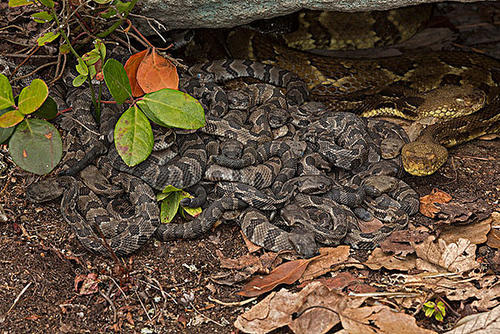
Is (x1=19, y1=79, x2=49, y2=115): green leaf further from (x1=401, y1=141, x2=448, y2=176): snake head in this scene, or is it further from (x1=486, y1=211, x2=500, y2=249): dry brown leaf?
(x1=486, y1=211, x2=500, y2=249): dry brown leaf

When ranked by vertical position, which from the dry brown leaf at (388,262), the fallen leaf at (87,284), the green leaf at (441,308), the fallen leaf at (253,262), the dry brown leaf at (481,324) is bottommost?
the fallen leaf at (253,262)

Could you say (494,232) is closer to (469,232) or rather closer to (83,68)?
(469,232)

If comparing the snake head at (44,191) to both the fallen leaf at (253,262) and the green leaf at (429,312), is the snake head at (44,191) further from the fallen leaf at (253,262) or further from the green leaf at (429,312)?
the green leaf at (429,312)

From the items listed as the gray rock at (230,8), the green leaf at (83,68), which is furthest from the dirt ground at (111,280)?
the gray rock at (230,8)

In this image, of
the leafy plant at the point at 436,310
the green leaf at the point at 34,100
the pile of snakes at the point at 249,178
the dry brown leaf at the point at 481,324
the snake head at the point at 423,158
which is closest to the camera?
the dry brown leaf at the point at 481,324

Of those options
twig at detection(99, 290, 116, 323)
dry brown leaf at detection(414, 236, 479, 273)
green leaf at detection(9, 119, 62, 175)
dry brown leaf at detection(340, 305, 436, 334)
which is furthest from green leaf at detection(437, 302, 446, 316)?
green leaf at detection(9, 119, 62, 175)

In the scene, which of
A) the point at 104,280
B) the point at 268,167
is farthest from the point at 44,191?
the point at 268,167

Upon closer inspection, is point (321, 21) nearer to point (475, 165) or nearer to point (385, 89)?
point (385, 89)
